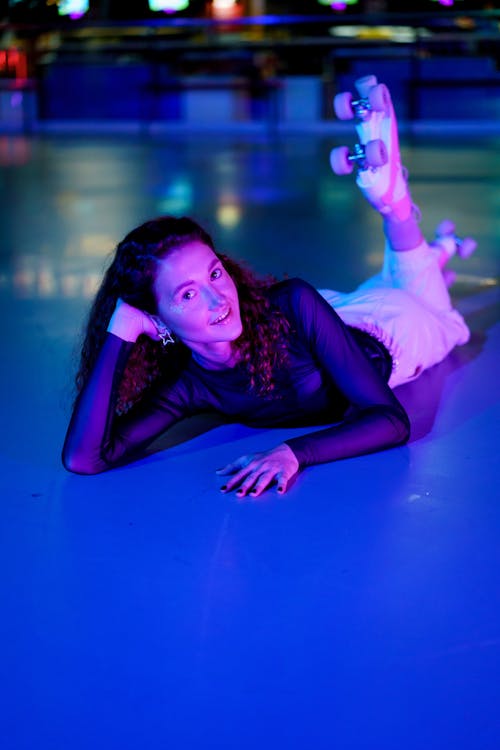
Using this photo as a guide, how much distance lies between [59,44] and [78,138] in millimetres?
2707

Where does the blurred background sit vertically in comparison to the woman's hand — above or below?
above

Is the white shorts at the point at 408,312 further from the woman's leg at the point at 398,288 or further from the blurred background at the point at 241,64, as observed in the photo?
the blurred background at the point at 241,64

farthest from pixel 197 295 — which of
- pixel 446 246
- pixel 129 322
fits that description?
pixel 446 246

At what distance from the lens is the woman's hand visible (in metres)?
1.72

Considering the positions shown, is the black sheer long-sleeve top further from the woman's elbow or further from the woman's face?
the woman's face

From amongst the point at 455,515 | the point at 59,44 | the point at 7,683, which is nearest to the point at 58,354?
the point at 455,515

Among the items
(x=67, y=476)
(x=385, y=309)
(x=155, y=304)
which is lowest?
(x=67, y=476)

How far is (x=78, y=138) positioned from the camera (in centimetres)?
970

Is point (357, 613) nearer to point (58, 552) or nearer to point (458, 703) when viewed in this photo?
point (458, 703)

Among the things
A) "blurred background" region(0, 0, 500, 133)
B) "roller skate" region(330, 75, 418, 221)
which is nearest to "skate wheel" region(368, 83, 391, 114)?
"roller skate" region(330, 75, 418, 221)

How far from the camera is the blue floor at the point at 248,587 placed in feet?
3.78

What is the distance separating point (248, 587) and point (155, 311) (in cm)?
57

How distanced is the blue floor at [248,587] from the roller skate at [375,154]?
Answer: 0.43 meters

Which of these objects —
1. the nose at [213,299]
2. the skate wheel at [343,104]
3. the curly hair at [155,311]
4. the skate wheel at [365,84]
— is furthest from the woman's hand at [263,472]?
the skate wheel at [365,84]
